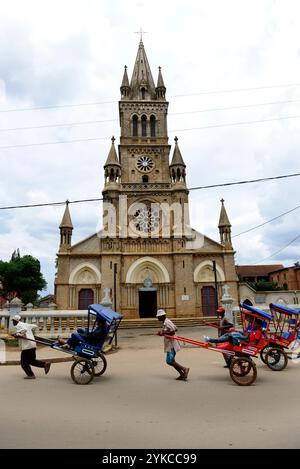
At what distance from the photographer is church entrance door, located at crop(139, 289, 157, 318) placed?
100 feet

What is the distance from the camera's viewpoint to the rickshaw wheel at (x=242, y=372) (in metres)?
7.00

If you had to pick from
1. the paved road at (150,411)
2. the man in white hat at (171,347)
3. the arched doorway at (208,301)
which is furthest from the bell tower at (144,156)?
the paved road at (150,411)

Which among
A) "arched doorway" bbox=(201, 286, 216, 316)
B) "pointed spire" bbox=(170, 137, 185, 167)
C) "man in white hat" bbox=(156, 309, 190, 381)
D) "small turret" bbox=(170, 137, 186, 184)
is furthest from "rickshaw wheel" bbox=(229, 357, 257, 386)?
"pointed spire" bbox=(170, 137, 185, 167)

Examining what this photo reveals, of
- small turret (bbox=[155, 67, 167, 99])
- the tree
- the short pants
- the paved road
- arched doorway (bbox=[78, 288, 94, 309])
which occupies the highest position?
small turret (bbox=[155, 67, 167, 99])

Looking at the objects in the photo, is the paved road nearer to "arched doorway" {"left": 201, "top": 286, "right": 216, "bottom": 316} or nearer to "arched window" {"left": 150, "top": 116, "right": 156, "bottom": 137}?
"arched doorway" {"left": 201, "top": 286, "right": 216, "bottom": 316}

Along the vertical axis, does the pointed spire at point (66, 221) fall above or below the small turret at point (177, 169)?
below

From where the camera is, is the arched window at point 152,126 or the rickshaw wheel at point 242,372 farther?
the arched window at point 152,126

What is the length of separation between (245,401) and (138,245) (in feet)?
80.4

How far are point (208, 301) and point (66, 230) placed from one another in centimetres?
1528

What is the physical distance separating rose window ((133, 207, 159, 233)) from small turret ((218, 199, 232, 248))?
6652mm

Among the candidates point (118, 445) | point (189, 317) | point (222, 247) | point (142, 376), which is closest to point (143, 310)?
point (189, 317)

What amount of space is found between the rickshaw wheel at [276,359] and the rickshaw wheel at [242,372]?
4.72 feet

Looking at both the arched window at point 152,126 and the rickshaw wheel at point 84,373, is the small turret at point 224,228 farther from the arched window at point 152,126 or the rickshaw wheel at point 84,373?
the rickshaw wheel at point 84,373
